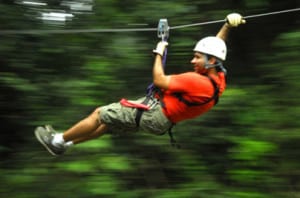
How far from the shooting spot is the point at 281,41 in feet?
16.2

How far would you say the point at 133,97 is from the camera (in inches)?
198

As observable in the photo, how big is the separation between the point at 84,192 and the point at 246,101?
1.56m

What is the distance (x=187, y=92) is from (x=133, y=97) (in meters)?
1.44

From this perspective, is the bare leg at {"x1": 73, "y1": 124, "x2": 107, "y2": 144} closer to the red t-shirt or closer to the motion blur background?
the red t-shirt

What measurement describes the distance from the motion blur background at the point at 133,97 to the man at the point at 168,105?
788mm

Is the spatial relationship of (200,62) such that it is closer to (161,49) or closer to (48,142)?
(161,49)

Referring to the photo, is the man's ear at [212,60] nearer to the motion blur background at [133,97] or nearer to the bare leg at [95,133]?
the bare leg at [95,133]

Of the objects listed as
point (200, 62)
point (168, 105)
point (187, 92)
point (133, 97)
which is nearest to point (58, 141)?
point (168, 105)

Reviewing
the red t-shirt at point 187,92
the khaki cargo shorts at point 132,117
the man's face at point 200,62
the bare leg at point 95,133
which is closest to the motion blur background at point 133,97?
the bare leg at point 95,133

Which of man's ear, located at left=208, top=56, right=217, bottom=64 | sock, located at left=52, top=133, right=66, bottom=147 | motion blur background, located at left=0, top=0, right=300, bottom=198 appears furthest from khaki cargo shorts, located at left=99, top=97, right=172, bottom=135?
motion blur background, located at left=0, top=0, right=300, bottom=198

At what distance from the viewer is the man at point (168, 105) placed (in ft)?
11.9

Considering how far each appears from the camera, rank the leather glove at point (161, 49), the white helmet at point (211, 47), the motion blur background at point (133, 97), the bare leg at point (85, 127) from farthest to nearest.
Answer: the motion blur background at point (133, 97) → the bare leg at point (85, 127) → the white helmet at point (211, 47) → the leather glove at point (161, 49)

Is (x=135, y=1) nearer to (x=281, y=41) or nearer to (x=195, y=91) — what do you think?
(x=281, y=41)

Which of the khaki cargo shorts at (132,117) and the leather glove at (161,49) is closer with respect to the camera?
the leather glove at (161,49)
